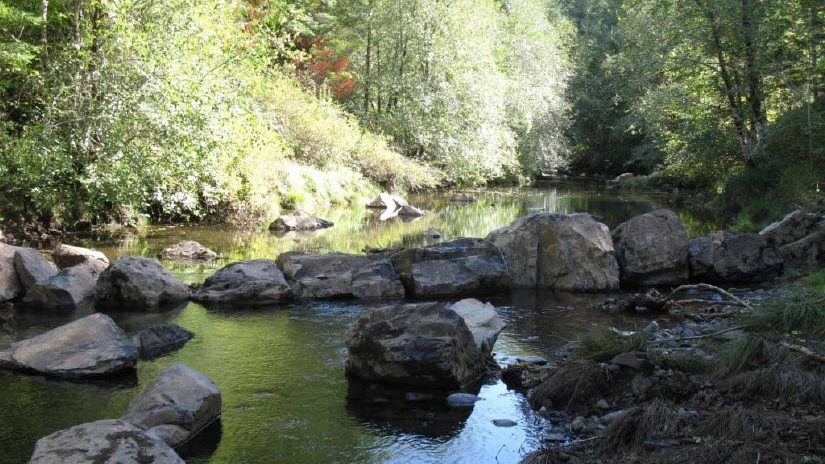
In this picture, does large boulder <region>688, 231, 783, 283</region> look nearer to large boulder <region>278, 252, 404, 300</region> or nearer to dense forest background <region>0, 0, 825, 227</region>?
dense forest background <region>0, 0, 825, 227</region>

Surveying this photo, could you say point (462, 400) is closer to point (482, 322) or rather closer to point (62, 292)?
point (482, 322)

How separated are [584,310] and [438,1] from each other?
28.4 metres

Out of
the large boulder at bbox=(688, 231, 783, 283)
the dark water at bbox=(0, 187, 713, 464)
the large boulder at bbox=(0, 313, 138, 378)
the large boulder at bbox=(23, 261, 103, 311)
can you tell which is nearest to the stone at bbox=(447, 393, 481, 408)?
the dark water at bbox=(0, 187, 713, 464)

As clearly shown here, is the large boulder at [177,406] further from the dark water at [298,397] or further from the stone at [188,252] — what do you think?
the stone at [188,252]

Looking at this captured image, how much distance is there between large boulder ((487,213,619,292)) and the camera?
15.2 metres

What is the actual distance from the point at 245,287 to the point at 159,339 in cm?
333

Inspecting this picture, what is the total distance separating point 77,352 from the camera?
923 cm

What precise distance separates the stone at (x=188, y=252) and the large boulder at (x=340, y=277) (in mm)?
3285

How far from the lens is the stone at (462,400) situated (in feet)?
27.3

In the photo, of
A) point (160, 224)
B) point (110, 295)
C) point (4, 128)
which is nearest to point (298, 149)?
point (160, 224)

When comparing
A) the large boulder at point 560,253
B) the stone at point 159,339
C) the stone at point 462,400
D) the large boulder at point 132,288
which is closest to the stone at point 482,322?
the stone at point 462,400

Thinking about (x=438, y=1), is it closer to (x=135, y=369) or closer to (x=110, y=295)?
(x=110, y=295)

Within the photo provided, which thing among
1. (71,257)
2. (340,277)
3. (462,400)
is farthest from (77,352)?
(71,257)

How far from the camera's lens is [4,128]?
17.5 meters
